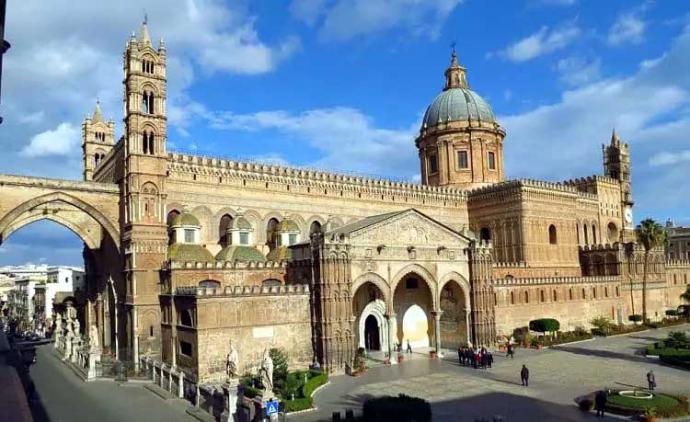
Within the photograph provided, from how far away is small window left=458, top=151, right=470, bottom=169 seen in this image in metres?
60.5

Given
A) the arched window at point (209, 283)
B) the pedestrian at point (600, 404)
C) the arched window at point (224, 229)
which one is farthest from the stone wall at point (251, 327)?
the pedestrian at point (600, 404)

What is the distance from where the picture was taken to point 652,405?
74.8 feet

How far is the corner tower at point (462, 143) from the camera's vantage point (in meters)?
60.1

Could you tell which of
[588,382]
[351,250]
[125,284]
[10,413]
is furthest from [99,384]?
[588,382]

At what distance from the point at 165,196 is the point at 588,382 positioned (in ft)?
89.9

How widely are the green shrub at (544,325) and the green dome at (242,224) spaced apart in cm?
2341

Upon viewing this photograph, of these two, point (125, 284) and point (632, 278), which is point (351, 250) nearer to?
point (125, 284)

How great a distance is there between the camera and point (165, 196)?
125ft

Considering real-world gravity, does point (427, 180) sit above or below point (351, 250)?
above

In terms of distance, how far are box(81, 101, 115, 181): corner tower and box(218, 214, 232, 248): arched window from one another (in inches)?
632

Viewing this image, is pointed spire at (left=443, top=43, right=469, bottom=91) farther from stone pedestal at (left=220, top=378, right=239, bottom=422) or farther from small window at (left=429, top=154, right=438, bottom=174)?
stone pedestal at (left=220, top=378, right=239, bottom=422)

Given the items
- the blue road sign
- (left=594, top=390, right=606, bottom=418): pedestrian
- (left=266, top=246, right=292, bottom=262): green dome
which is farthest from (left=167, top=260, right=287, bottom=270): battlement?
(left=594, top=390, right=606, bottom=418): pedestrian

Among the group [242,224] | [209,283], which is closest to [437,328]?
[242,224]

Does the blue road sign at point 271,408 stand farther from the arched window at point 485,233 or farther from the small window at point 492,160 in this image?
the small window at point 492,160
